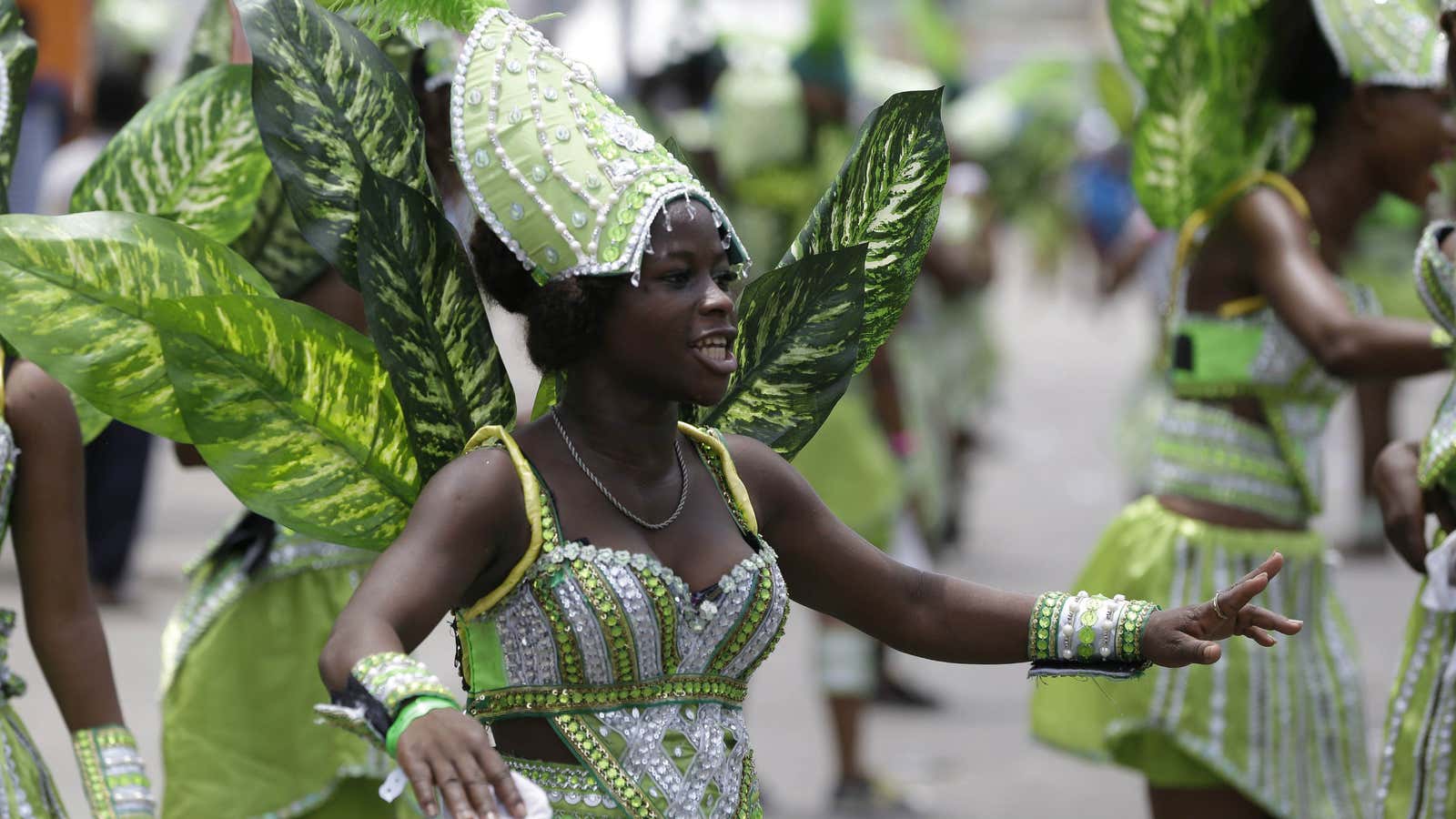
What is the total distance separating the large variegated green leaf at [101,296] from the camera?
2.62 meters

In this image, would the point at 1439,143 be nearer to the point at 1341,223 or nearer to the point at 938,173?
the point at 1341,223

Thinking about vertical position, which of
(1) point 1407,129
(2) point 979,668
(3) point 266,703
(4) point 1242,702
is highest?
(1) point 1407,129

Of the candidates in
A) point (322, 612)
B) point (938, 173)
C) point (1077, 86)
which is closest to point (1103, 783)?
point (322, 612)

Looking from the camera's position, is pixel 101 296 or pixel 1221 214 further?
pixel 1221 214

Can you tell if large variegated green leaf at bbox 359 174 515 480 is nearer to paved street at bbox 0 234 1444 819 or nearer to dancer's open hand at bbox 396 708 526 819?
Result: dancer's open hand at bbox 396 708 526 819

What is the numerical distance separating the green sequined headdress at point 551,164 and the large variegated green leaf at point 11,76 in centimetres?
78

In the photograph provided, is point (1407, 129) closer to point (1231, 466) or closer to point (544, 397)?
point (1231, 466)

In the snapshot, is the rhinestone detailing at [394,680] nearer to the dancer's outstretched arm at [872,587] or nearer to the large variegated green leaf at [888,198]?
the dancer's outstretched arm at [872,587]

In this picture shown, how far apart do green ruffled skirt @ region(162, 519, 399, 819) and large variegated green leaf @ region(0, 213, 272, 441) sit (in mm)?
1332

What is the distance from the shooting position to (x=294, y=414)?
272cm

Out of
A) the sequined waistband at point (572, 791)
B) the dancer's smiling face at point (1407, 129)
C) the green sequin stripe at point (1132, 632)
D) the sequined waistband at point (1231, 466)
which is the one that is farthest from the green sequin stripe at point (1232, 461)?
the sequined waistband at point (572, 791)

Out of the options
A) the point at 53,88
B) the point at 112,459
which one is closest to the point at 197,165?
the point at 112,459

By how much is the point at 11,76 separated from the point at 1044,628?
1656mm

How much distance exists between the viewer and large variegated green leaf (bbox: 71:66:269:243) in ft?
11.1
